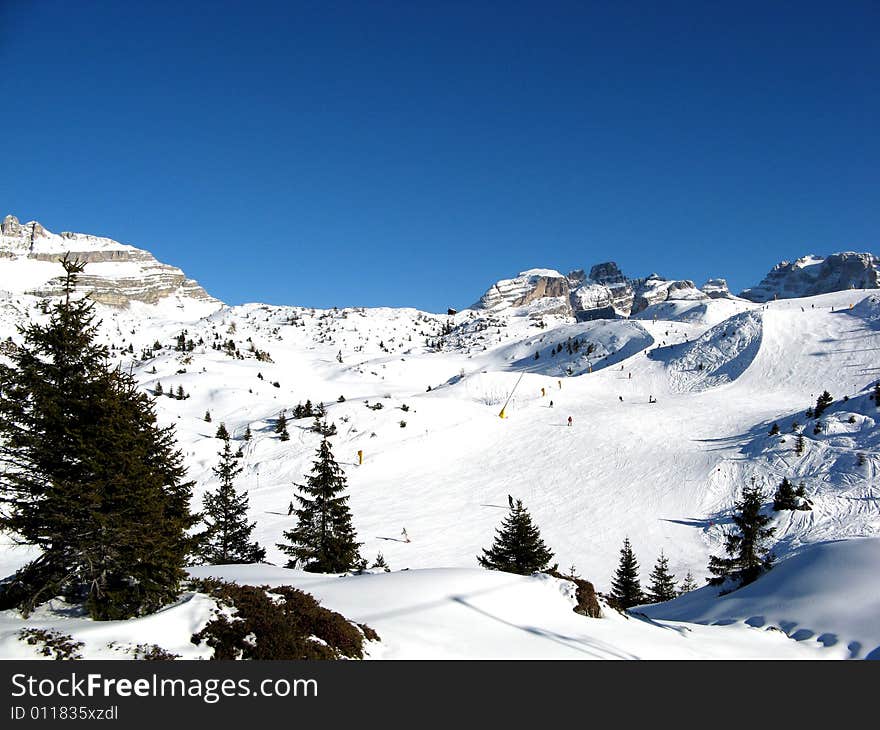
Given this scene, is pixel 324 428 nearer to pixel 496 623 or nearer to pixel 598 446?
pixel 598 446

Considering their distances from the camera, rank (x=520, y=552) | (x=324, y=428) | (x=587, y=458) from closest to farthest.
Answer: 1. (x=520, y=552)
2. (x=587, y=458)
3. (x=324, y=428)

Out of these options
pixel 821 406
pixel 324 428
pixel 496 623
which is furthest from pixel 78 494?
pixel 821 406

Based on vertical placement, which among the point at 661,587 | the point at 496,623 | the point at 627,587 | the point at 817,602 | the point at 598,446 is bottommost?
the point at 661,587

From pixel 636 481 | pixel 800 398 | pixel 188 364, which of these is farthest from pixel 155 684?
pixel 188 364

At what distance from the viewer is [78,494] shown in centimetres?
1003

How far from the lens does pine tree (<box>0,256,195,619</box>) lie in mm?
10016

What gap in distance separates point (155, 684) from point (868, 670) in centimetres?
1219

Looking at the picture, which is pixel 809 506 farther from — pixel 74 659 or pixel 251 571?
pixel 74 659

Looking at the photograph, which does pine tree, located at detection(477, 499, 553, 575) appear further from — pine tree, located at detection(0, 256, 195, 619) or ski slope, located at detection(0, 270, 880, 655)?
pine tree, located at detection(0, 256, 195, 619)

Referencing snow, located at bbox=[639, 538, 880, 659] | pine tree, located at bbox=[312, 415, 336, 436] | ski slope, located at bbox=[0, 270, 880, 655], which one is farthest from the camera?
pine tree, located at bbox=[312, 415, 336, 436]

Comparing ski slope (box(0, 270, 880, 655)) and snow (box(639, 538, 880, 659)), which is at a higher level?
ski slope (box(0, 270, 880, 655))

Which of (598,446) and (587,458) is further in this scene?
(598,446)

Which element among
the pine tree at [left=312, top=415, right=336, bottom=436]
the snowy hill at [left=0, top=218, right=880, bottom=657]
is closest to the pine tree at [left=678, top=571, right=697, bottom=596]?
the snowy hill at [left=0, top=218, right=880, bottom=657]

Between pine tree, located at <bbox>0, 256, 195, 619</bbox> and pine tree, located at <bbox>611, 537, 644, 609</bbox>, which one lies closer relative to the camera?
pine tree, located at <bbox>0, 256, 195, 619</bbox>
